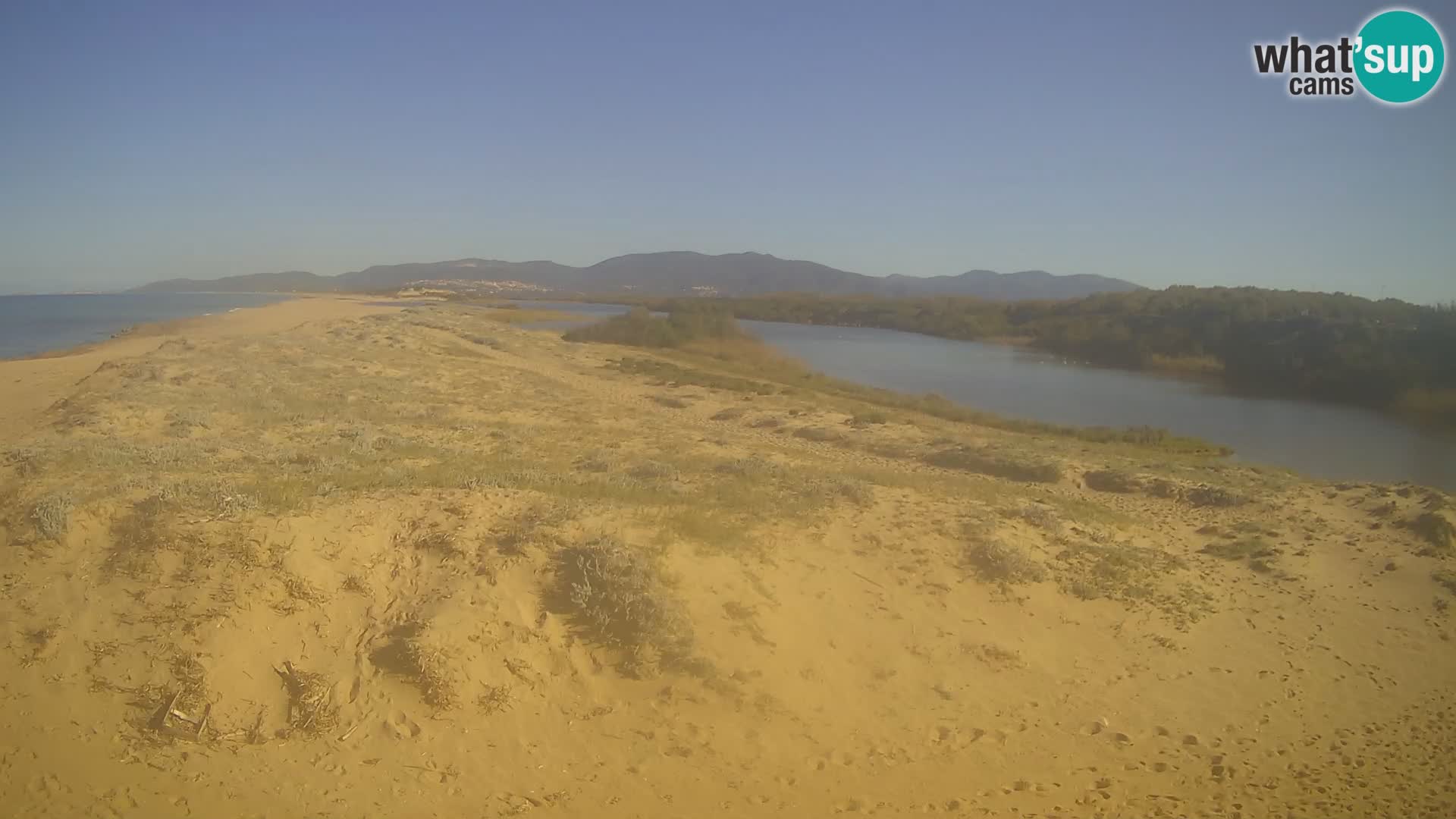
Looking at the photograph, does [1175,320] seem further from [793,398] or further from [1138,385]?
[793,398]

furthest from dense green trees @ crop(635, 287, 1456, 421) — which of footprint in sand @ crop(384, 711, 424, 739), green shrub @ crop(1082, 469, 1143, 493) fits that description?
footprint in sand @ crop(384, 711, 424, 739)

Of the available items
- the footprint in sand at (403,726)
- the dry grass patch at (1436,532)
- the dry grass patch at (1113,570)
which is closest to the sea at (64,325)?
the footprint in sand at (403,726)

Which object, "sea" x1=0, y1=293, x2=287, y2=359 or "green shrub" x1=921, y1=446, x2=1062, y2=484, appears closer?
"green shrub" x1=921, y1=446, x2=1062, y2=484

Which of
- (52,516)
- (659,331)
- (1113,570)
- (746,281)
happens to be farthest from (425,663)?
(746,281)

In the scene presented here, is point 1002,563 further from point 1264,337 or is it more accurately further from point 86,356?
point 1264,337

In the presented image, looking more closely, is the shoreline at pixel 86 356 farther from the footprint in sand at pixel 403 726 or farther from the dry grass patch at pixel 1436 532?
the dry grass patch at pixel 1436 532

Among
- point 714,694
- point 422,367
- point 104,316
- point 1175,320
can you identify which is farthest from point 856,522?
point 104,316

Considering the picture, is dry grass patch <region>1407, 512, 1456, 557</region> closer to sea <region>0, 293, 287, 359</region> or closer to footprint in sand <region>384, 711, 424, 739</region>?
footprint in sand <region>384, 711, 424, 739</region>
